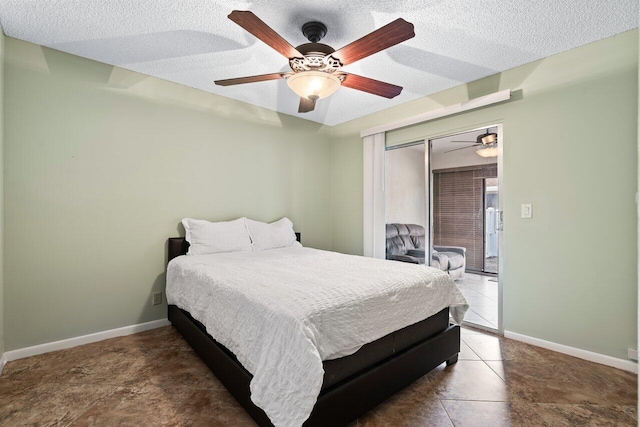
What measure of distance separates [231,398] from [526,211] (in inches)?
105

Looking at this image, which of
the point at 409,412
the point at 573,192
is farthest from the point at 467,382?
the point at 573,192

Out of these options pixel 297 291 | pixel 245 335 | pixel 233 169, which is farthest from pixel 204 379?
pixel 233 169

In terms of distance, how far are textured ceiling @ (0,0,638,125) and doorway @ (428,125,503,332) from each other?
0.71m

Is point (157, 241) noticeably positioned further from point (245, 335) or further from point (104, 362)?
point (245, 335)

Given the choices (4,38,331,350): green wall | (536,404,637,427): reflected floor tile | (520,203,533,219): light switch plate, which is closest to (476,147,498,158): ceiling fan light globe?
(520,203,533,219): light switch plate

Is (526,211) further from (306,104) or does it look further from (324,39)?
(324,39)

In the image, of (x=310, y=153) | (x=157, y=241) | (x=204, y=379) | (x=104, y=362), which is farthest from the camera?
(x=310, y=153)

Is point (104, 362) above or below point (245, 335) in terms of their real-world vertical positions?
below

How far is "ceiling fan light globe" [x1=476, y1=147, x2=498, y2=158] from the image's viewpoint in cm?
302

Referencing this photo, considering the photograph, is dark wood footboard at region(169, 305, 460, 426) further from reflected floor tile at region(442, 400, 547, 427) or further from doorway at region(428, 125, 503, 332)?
doorway at region(428, 125, 503, 332)

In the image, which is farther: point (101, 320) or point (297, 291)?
point (101, 320)

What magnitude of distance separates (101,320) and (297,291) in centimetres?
208

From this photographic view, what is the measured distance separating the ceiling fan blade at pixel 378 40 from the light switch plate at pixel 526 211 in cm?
184

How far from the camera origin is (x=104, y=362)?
7.48 ft
